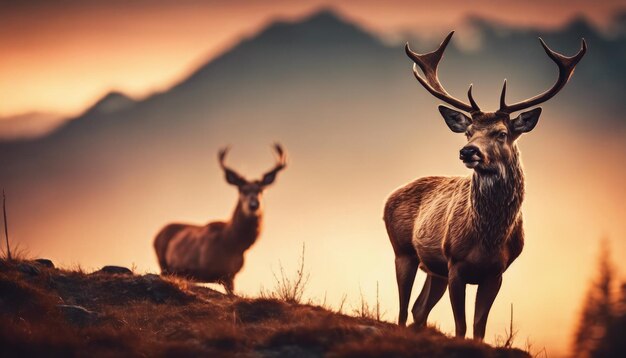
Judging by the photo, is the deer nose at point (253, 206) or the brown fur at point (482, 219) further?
the deer nose at point (253, 206)

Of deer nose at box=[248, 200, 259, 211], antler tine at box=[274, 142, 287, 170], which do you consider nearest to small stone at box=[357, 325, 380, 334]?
deer nose at box=[248, 200, 259, 211]

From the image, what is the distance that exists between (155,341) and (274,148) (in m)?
14.6

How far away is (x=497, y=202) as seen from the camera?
11625mm

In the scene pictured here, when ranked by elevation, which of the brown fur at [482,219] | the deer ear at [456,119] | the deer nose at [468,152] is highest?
→ the deer ear at [456,119]

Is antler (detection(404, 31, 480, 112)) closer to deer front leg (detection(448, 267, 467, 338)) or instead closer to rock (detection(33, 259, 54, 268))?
deer front leg (detection(448, 267, 467, 338))

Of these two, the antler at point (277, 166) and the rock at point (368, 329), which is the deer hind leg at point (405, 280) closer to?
the rock at point (368, 329)

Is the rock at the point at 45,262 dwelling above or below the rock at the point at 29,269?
above

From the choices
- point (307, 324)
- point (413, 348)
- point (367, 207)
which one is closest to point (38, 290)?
point (307, 324)

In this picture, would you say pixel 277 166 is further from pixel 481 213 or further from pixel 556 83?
pixel 481 213

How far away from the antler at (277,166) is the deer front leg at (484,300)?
12726 millimetres

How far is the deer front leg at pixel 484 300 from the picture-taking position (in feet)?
38.5

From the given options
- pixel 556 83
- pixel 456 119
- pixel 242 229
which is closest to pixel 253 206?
pixel 242 229

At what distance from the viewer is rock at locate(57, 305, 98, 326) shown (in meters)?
11.8

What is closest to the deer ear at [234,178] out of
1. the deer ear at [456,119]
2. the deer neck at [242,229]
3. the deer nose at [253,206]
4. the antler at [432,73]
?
the deer neck at [242,229]
